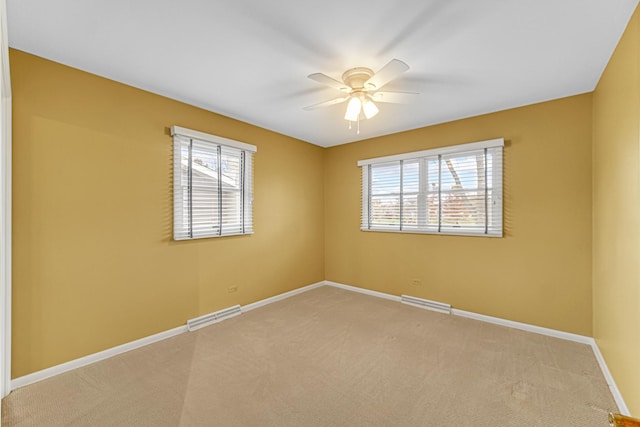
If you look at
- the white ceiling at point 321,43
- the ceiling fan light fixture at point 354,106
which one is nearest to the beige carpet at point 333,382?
the ceiling fan light fixture at point 354,106

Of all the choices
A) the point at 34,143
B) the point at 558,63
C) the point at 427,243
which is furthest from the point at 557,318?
the point at 34,143

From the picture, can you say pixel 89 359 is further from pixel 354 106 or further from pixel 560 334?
pixel 560 334

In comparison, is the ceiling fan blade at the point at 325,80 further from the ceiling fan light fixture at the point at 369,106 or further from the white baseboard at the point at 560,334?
the white baseboard at the point at 560,334

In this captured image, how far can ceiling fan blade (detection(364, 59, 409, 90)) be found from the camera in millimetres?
2052

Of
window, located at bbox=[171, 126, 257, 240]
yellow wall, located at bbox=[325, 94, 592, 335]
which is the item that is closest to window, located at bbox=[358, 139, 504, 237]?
yellow wall, located at bbox=[325, 94, 592, 335]

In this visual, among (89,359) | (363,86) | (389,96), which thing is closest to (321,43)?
(363,86)

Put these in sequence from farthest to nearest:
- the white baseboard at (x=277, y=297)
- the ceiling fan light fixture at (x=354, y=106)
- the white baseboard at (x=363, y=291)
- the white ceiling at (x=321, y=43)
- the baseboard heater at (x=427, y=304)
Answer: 1. the white baseboard at (x=363, y=291)
2. the white baseboard at (x=277, y=297)
3. the baseboard heater at (x=427, y=304)
4. the ceiling fan light fixture at (x=354, y=106)
5. the white ceiling at (x=321, y=43)

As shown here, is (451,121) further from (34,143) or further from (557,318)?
(34,143)

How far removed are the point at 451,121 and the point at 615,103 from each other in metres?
1.72

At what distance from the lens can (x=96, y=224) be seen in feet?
8.39

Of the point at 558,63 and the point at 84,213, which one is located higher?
the point at 558,63

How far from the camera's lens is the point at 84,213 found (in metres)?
2.49

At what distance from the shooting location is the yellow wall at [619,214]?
1779 mm

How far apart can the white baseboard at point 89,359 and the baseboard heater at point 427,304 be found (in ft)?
9.62
